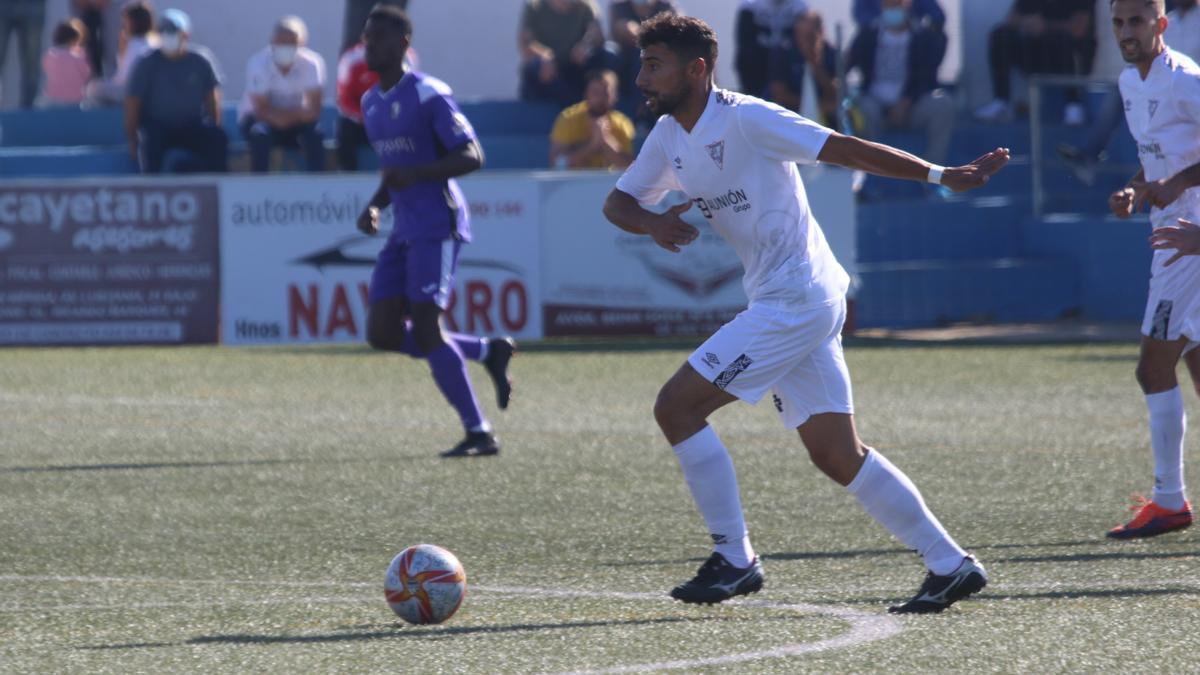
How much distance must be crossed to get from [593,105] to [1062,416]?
7955mm

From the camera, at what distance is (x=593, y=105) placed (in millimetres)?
19391

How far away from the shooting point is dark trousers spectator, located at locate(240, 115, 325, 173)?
20125mm

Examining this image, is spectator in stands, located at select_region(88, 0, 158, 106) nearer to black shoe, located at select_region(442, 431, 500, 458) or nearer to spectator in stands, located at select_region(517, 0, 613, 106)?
spectator in stands, located at select_region(517, 0, 613, 106)

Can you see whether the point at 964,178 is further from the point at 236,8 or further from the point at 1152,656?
the point at 236,8

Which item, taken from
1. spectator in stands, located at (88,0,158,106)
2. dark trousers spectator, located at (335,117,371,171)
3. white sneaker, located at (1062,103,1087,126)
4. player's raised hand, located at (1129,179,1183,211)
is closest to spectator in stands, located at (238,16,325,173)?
dark trousers spectator, located at (335,117,371,171)

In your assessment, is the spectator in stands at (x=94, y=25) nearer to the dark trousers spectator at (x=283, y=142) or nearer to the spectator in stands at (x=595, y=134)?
the dark trousers spectator at (x=283, y=142)

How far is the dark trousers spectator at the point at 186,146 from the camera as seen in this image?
1958 cm

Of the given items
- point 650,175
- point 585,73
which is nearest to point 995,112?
point 585,73

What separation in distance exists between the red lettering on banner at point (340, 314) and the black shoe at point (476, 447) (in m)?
Answer: 6.63

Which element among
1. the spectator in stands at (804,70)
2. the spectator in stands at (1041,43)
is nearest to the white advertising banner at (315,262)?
the spectator in stands at (804,70)

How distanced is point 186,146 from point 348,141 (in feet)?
4.94

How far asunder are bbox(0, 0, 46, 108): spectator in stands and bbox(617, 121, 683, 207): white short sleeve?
1755 centimetres

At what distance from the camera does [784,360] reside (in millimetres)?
6324

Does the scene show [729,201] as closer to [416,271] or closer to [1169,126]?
[1169,126]
